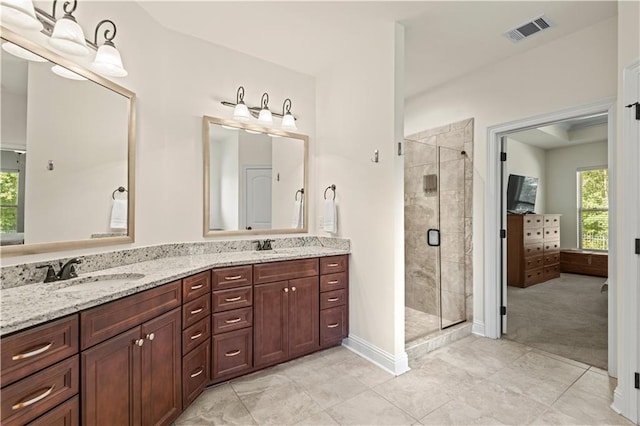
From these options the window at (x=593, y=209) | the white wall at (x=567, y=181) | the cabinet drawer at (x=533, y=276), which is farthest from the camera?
the white wall at (x=567, y=181)

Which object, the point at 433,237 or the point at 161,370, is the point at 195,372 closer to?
the point at 161,370

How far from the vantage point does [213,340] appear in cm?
221

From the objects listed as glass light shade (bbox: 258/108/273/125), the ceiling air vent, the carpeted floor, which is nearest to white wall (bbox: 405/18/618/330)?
the ceiling air vent

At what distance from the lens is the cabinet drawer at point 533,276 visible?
17.6 ft

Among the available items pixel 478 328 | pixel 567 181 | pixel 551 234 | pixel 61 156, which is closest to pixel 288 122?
pixel 61 156

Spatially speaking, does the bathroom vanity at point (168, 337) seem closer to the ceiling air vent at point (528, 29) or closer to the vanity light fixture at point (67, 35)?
the vanity light fixture at point (67, 35)

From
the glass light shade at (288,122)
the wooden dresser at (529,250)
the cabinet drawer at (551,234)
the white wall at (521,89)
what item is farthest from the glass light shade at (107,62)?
the cabinet drawer at (551,234)

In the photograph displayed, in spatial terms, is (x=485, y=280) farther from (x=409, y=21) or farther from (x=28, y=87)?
(x=28, y=87)

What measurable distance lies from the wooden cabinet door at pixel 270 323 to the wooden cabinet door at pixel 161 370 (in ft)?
2.10

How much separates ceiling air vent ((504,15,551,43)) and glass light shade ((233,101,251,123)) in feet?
7.78

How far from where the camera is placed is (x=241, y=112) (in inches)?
109

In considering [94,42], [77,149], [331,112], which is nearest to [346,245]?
[331,112]

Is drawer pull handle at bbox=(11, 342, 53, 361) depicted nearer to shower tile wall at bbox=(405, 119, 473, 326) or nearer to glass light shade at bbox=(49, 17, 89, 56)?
glass light shade at bbox=(49, 17, 89, 56)

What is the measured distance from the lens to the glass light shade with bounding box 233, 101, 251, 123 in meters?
2.75
